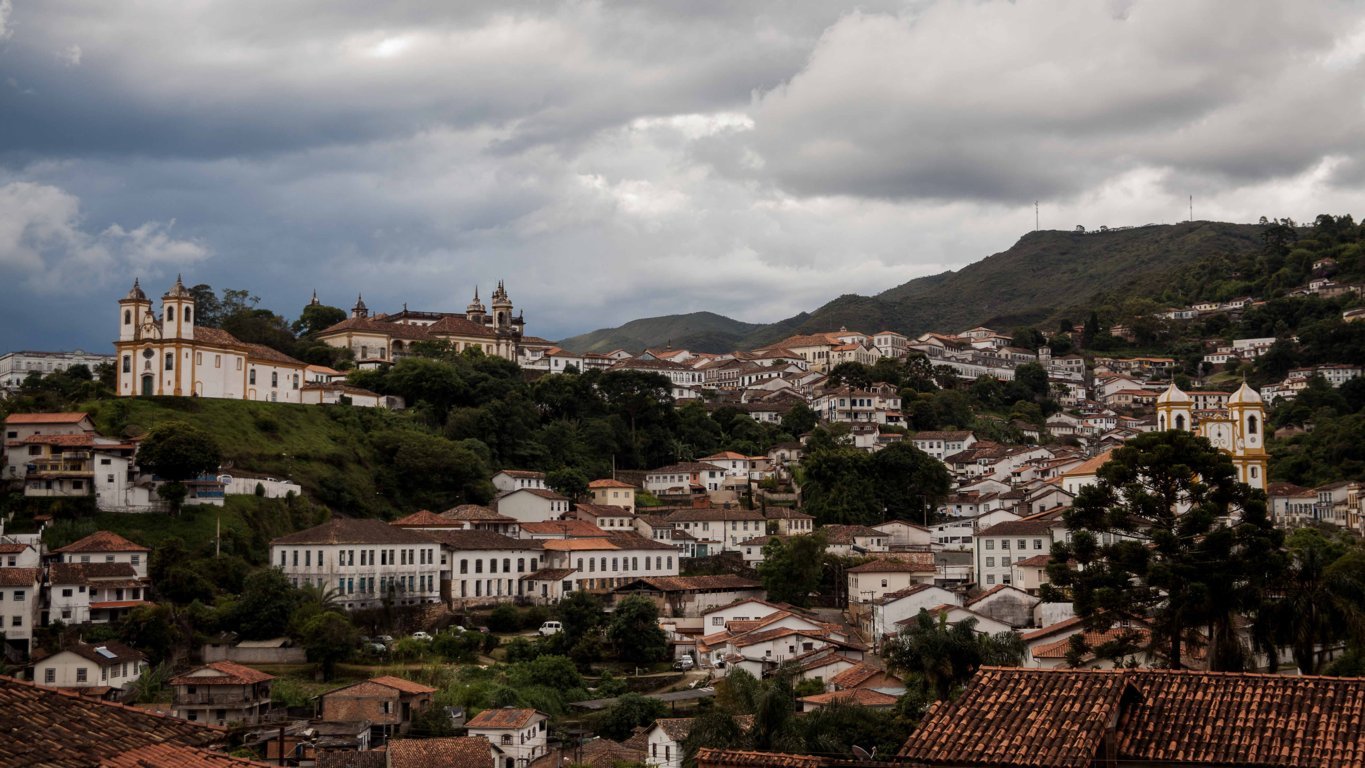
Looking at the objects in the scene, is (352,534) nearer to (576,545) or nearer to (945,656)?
(576,545)

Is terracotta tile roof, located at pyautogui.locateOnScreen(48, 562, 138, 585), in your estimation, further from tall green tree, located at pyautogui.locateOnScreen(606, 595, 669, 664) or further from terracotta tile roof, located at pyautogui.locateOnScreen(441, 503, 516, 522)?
tall green tree, located at pyautogui.locateOnScreen(606, 595, 669, 664)

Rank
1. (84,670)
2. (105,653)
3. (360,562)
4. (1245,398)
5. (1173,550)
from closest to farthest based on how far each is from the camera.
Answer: (1173,550) → (84,670) → (105,653) → (360,562) → (1245,398)

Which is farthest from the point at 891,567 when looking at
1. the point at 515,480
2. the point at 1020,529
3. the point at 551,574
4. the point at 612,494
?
the point at 515,480

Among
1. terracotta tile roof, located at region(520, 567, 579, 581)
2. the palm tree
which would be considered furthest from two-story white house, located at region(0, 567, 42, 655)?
the palm tree

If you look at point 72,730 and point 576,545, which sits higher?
point 72,730

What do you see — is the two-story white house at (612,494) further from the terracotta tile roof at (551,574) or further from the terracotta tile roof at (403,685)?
the terracotta tile roof at (403,685)

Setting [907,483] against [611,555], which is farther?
[907,483]
